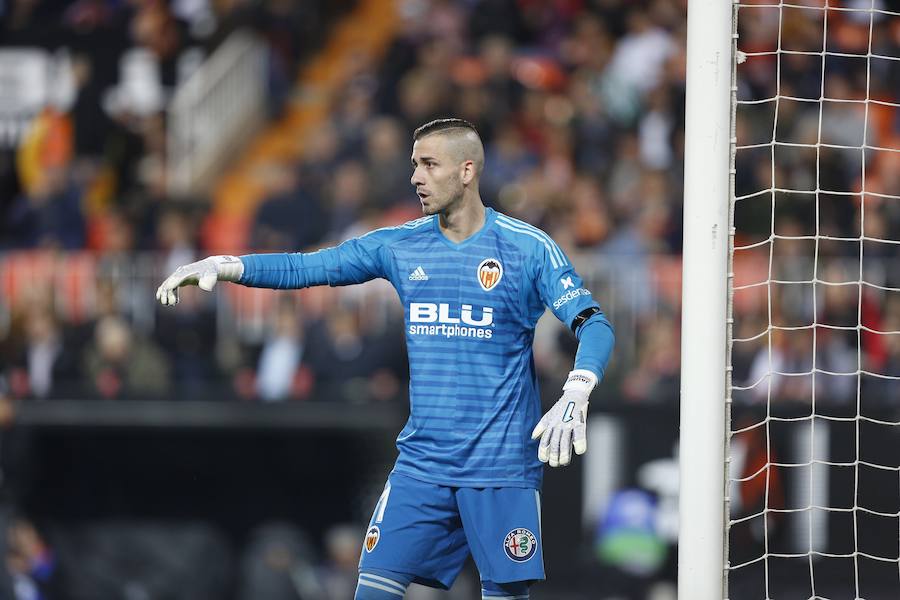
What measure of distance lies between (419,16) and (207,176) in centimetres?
255

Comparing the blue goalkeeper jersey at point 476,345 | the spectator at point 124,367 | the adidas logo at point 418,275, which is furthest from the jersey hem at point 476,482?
the spectator at point 124,367

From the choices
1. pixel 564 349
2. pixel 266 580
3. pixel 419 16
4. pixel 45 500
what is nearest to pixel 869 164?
pixel 564 349

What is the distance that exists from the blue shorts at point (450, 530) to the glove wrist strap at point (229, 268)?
0.99 metres

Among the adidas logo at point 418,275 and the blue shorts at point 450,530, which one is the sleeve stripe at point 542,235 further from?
the blue shorts at point 450,530

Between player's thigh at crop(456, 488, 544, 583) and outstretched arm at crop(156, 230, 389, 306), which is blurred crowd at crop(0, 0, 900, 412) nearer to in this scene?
outstretched arm at crop(156, 230, 389, 306)

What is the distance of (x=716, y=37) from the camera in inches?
222

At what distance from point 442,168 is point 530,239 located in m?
0.42

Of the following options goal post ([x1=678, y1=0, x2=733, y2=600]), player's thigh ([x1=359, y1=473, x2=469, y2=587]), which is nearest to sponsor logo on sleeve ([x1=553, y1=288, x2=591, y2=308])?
goal post ([x1=678, y1=0, x2=733, y2=600])

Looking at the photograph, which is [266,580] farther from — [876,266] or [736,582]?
[876,266]

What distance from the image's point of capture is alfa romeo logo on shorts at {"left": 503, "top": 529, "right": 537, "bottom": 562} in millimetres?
5742

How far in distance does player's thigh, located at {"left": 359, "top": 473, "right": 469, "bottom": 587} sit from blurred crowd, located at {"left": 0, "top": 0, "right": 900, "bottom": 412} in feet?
15.3

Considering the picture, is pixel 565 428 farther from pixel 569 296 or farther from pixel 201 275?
pixel 201 275

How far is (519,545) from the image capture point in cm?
576

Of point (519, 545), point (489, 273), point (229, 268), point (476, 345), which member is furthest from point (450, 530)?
point (229, 268)
